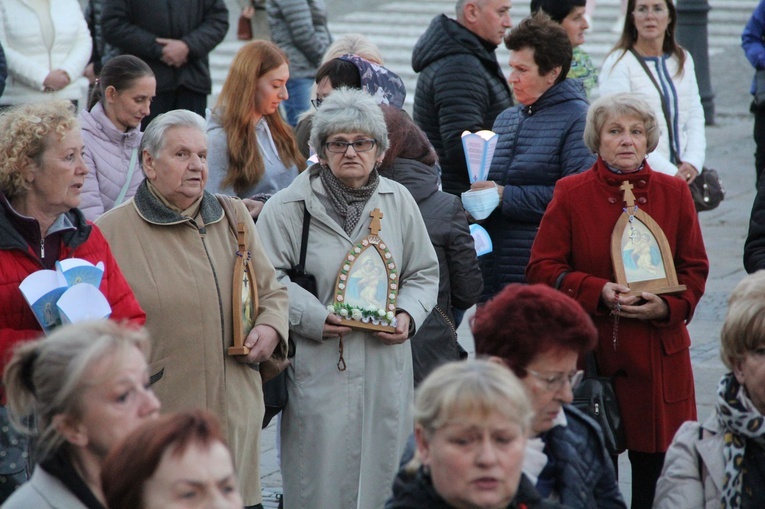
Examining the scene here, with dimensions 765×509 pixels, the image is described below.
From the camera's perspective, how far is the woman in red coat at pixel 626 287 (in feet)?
16.5

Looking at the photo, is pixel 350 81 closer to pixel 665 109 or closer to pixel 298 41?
pixel 665 109

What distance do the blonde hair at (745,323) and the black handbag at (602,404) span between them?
1335mm

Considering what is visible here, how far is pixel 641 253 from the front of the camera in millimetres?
5066

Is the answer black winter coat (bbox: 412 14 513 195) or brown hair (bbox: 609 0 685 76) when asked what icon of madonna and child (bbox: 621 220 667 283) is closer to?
black winter coat (bbox: 412 14 513 195)

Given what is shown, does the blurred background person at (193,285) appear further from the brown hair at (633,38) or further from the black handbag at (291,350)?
the brown hair at (633,38)

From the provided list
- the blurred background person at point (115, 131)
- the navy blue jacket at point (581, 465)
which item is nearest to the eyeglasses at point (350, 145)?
the blurred background person at point (115, 131)

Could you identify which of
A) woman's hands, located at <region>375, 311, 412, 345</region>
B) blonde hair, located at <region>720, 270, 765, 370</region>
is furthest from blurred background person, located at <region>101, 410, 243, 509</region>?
woman's hands, located at <region>375, 311, 412, 345</region>

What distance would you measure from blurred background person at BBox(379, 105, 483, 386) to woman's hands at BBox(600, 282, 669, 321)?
757mm

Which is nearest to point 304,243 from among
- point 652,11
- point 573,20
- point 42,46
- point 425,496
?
point 425,496

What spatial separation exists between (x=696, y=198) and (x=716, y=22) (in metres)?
11.7

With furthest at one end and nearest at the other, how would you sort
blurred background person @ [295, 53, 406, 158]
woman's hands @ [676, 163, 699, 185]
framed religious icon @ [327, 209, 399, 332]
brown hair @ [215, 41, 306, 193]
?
woman's hands @ [676, 163, 699, 185]
blurred background person @ [295, 53, 406, 158]
brown hair @ [215, 41, 306, 193]
framed religious icon @ [327, 209, 399, 332]

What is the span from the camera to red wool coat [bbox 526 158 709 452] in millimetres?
5043

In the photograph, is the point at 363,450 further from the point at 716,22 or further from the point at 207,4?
the point at 716,22

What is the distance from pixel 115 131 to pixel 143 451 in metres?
3.78
